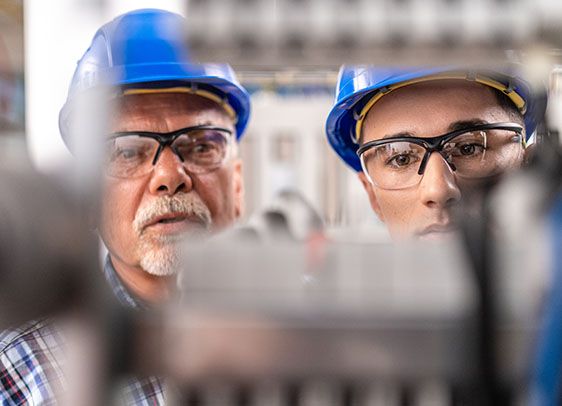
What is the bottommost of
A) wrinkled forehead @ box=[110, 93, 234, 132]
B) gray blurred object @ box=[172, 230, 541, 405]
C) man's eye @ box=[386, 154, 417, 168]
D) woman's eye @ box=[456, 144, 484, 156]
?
gray blurred object @ box=[172, 230, 541, 405]

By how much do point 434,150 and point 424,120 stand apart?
65 millimetres

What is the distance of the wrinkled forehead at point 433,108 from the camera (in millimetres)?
969

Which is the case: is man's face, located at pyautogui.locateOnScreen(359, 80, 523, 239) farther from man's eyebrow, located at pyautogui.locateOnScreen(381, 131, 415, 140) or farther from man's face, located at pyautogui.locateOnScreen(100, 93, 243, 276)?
man's face, located at pyautogui.locateOnScreen(100, 93, 243, 276)

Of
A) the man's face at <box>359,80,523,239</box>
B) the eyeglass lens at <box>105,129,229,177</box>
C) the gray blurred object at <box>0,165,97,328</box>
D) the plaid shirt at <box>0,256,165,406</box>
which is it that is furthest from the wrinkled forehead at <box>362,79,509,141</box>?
the gray blurred object at <box>0,165,97,328</box>

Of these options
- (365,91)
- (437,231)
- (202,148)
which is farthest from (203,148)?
(437,231)

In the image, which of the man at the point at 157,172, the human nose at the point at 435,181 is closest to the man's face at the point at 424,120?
the human nose at the point at 435,181

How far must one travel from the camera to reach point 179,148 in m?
1.18

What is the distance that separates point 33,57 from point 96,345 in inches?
21.3

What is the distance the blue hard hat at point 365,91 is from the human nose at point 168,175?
26 cm

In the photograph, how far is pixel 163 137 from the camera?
1.16 m

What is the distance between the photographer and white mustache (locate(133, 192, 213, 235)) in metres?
1.15

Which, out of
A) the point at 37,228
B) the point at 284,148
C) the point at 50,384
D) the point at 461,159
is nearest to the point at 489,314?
the point at 37,228

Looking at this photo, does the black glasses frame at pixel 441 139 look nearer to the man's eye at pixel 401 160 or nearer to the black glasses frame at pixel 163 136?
the man's eye at pixel 401 160

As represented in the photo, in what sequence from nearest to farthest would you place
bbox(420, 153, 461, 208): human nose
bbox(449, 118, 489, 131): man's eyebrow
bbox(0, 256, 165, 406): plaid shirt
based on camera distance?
bbox(420, 153, 461, 208): human nose
bbox(449, 118, 489, 131): man's eyebrow
bbox(0, 256, 165, 406): plaid shirt
